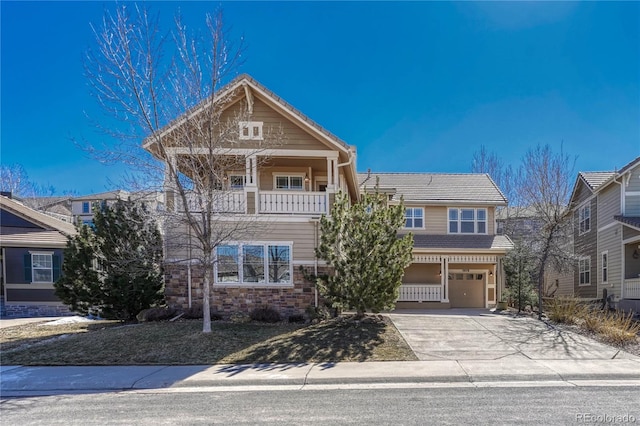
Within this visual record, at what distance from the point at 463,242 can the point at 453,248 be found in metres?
1.00

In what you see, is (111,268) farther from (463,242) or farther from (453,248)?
(463,242)

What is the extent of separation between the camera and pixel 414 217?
1900cm

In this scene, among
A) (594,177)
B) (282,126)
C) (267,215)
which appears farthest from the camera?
(594,177)

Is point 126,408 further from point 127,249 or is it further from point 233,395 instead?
point 127,249

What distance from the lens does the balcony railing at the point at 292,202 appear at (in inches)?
500

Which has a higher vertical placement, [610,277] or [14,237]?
[14,237]

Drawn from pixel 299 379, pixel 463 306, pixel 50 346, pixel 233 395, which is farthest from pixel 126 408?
pixel 463 306

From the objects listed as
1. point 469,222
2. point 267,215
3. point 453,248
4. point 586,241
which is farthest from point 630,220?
point 267,215

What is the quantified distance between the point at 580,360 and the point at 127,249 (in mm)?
12709

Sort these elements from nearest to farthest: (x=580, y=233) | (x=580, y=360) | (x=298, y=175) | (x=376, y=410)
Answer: (x=376, y=410) < (x=580, y=360) < (x=298, y=175) < (x=580, y=233)

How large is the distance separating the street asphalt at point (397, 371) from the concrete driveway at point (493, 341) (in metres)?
0.03

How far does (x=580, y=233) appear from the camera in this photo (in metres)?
20.7

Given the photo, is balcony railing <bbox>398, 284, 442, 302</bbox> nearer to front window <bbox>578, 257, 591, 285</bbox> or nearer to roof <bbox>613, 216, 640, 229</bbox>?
roof <bbox>613, 216, 640, 229</bbox>

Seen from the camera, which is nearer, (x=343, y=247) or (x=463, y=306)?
(x=343, y=247)
